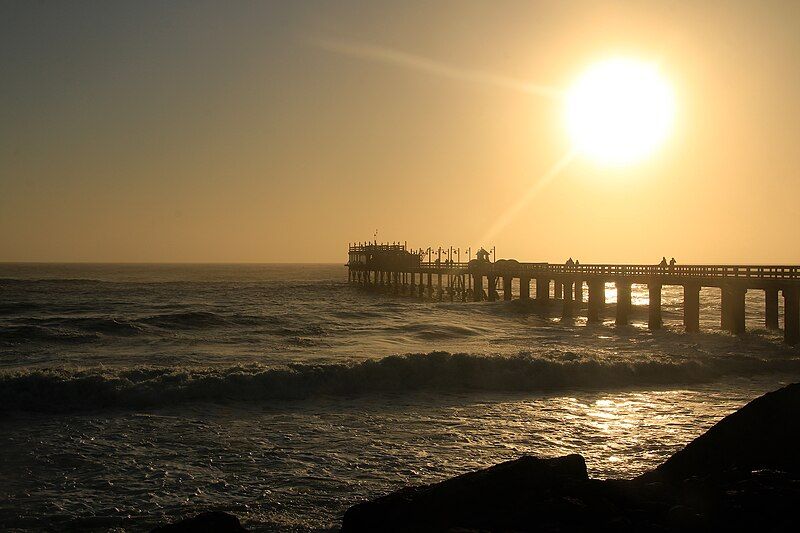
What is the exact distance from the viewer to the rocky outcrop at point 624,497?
6.91 meters

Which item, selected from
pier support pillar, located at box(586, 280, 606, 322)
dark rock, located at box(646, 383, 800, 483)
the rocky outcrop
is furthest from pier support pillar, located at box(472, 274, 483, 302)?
the rocky outcrop

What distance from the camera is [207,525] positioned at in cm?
709

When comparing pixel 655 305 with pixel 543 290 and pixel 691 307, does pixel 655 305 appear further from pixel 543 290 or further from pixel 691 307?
pixel 543 290

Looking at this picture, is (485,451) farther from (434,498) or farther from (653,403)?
(653,403)

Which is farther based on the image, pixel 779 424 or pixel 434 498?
pixel 779 424

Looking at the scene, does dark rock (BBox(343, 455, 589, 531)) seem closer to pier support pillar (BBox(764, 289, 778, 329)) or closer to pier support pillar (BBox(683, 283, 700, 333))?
pier support pillar (BBox(683, 283, 700, 333))

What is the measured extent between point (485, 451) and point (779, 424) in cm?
500

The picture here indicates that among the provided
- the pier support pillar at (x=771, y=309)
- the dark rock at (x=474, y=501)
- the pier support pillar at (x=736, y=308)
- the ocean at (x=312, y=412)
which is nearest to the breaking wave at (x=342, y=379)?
the ocean at (x=312, y=412)

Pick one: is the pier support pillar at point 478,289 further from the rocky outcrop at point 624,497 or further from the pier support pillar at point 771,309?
the rocky outcrop at point 624,497

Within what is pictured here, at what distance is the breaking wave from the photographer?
18422 mm

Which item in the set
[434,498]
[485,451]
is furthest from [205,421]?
[434,498]

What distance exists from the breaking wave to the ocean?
0.07 m

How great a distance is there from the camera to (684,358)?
81.6ft

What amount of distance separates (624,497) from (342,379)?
13.7 m
